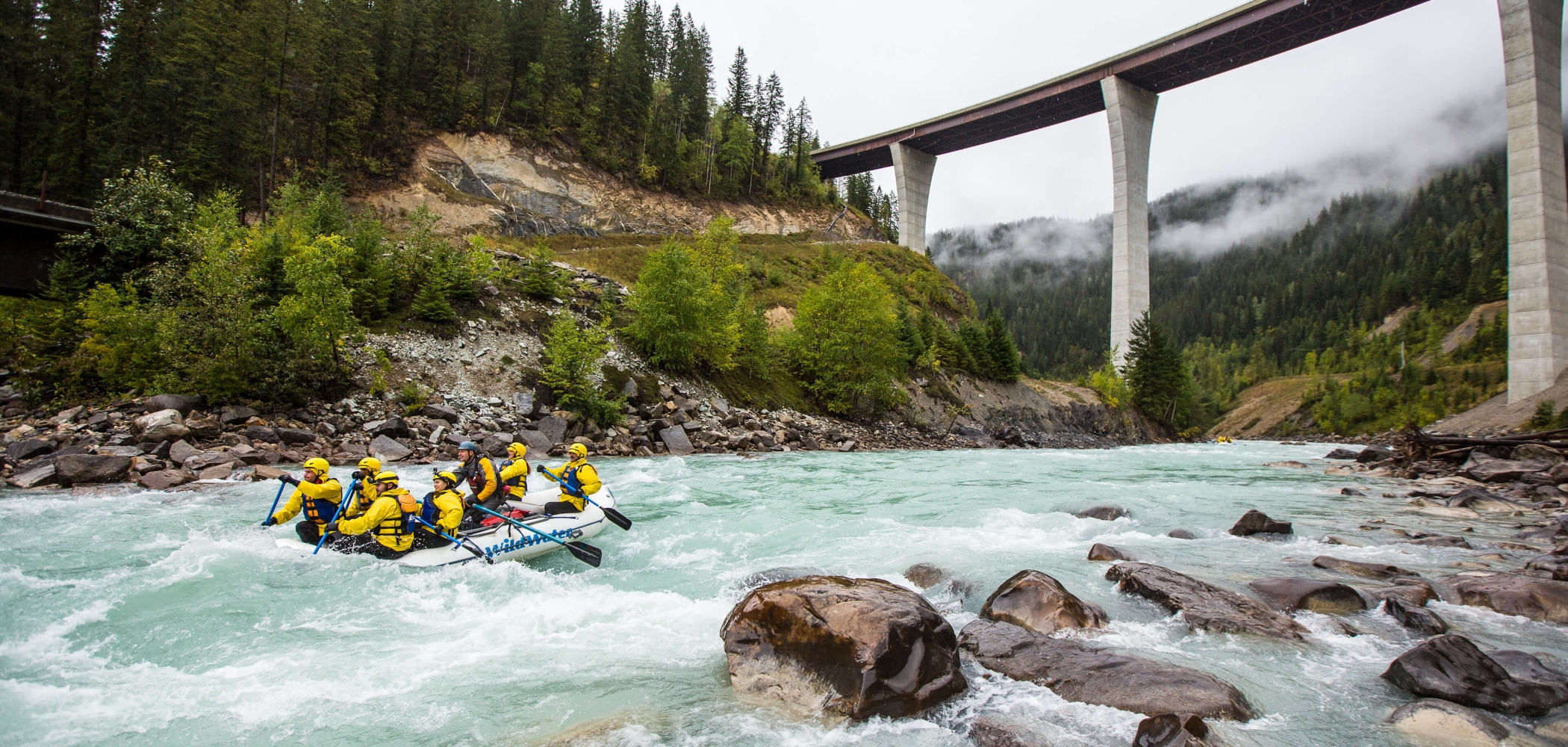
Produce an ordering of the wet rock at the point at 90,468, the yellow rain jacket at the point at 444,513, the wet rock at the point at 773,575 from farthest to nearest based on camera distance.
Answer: the wet rock at the point at 90,468, the yellow rain jacket at the point at 444,513, the wet rock at the point at 773,575

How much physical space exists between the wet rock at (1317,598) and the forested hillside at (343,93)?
37854 millimetres

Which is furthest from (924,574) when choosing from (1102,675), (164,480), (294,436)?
(294,436)

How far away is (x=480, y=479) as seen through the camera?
1141 centimetres

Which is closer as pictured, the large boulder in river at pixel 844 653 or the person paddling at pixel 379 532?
the large boulder in river at pixel 844 653

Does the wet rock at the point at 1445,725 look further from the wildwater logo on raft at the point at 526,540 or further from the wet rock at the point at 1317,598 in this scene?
the wildwater logo on raft at the point at 526,540

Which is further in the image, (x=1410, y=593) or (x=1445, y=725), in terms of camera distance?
(x=1410, y=593)

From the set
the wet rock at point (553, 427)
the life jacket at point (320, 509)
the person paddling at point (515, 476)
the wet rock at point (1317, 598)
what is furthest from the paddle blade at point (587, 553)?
the wet rock at point (553, 427)

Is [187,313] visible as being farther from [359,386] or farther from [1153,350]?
[1153,350]

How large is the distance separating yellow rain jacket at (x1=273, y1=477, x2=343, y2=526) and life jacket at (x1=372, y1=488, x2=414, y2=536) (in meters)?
1.02

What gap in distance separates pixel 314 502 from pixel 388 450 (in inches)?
391

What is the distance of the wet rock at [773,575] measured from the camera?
345 inches

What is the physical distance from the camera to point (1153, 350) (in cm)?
6078

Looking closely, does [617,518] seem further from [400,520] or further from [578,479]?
[400,520]

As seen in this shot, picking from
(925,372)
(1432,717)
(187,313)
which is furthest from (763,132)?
(1432,717)
